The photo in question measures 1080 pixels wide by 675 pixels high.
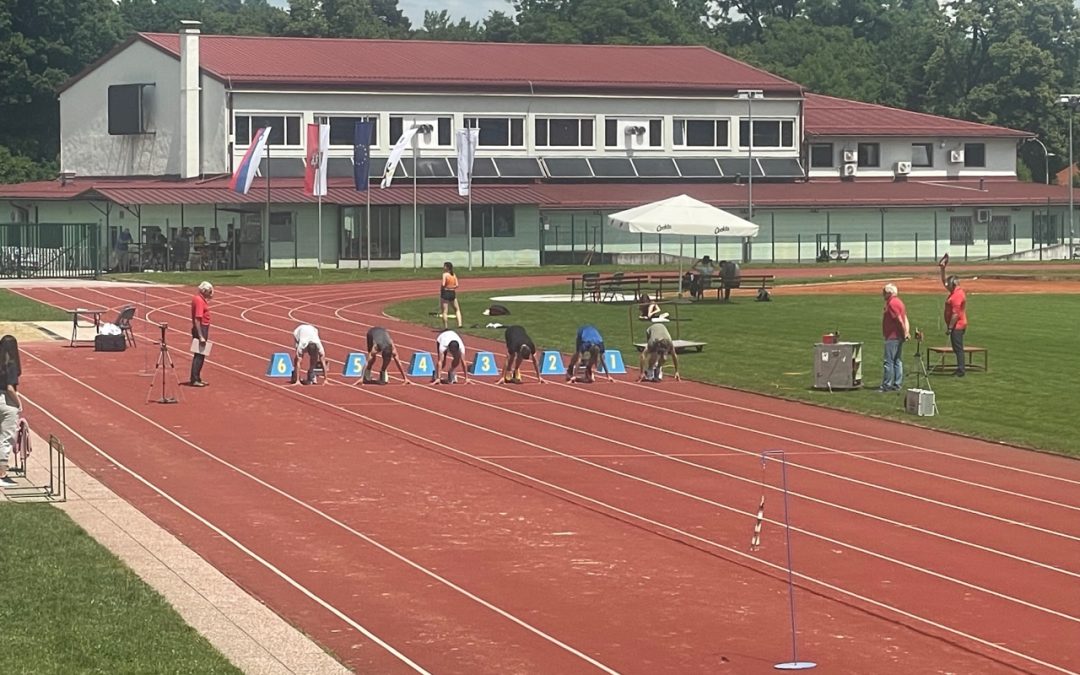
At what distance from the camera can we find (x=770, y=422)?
2655 cm

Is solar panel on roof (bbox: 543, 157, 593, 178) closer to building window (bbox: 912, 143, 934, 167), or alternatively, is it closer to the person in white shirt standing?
building window (bbox: 912, 143, 934, 167)

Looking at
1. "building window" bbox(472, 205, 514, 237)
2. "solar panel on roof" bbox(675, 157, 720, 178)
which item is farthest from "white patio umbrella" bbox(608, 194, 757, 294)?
"solar panel on roof" bbox(675, 157, 720, 178)

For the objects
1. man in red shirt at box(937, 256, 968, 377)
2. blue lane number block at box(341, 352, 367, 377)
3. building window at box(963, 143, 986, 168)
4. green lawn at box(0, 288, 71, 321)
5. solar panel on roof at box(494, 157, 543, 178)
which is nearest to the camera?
man in red shirt at box(937, 256, 968, 377)

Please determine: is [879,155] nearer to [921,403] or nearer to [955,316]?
[955,316]

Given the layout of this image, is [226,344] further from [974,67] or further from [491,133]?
[974,67]

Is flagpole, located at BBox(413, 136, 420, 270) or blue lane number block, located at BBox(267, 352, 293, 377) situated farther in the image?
flagpole, located at BBox(413, 136, 420, 270)

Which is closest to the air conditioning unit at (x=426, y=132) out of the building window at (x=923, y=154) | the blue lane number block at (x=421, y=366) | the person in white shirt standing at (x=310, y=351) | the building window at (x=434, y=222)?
the building window at (x=434, y=222)

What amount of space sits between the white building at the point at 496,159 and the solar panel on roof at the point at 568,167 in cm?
9

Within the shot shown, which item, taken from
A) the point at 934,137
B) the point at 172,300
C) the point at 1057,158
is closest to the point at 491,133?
the point at 934,137

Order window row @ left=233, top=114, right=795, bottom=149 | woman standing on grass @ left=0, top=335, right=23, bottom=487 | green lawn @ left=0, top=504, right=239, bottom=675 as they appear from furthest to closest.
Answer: window row @ left=233, top=114, right=795, bottom=149 < woman standing on grass @ left=0, top=335, right=23, bottom=487 < green lawn @ left=0, top=504, right=239, bottom=675

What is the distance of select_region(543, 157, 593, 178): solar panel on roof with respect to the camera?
82312 millimetres

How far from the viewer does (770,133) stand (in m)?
Result: 87.7

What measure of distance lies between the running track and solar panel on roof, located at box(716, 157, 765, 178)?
55300 mm

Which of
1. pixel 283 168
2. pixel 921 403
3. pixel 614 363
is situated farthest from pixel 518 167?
pixel 921 403
